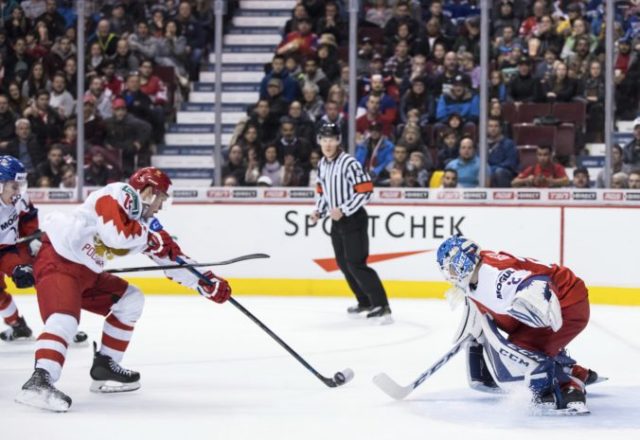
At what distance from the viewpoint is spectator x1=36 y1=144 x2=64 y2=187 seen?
9242mm

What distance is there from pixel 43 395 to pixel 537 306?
6.07 feet

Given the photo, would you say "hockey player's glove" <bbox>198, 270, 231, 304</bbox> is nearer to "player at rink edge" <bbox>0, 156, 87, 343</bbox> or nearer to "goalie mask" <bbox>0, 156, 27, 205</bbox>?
"player at rink edge" <bbox>0, 156, 87, 343</bbox>

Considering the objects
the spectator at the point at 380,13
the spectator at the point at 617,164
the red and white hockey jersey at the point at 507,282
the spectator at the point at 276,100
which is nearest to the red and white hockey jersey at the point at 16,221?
the red and white hockey jersey at the point at 507,282

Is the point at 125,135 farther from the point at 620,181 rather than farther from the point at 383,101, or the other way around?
the point at 620,181

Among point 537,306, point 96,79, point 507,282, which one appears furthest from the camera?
point 96,79

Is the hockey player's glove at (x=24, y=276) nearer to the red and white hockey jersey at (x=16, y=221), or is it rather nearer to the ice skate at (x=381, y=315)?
the red and white hockey jersey at (x=16, y=221)

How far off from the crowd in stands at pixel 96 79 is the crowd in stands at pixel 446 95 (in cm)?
83

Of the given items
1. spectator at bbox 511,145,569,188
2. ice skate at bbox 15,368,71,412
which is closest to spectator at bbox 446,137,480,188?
spectator at bbox 511,145,569,188

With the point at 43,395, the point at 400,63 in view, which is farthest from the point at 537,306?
the point at 400,63

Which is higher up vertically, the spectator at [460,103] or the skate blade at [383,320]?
the spectator at [460,103]

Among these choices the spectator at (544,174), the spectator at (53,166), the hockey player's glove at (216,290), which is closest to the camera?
the hockey player's glove at (216,290)

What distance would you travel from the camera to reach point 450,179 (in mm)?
8906

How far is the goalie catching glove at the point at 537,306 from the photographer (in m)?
4.31

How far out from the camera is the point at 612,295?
8.54m
